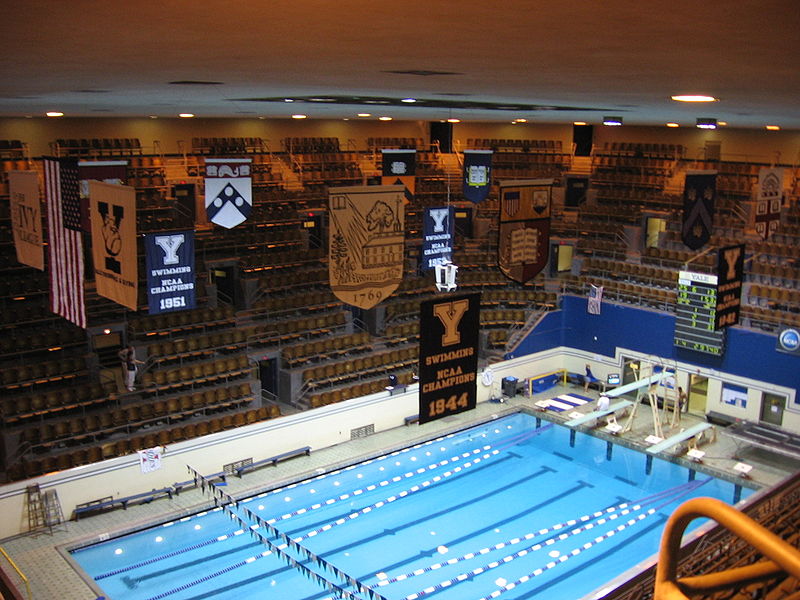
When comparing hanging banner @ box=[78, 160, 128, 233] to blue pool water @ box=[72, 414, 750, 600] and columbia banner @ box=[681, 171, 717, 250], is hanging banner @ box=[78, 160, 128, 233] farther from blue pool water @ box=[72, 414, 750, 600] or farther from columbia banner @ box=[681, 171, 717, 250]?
columbia banner @ box=[681, 171, 717, 250]

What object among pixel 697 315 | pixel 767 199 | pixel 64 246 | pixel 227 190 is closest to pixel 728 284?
pixel 767 199

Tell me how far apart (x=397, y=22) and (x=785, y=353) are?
19.1 metres

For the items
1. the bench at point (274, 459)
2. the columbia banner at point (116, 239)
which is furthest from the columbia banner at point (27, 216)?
the bench at point (274, 459)

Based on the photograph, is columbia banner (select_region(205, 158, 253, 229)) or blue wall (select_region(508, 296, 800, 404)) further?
blue wall (select_region(508, 296, 800, 404))

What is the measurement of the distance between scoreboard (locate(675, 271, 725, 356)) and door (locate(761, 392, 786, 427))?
162cm

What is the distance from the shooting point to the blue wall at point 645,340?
19797 mm

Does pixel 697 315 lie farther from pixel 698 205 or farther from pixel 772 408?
pixel 698 205

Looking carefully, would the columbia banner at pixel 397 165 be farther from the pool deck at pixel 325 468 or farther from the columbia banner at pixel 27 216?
the columbia banner at pixel 27 216

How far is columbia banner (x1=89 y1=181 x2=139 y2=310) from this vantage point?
1025 centimetres

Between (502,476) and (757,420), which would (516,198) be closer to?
(502,476)

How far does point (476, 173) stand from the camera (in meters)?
16.8

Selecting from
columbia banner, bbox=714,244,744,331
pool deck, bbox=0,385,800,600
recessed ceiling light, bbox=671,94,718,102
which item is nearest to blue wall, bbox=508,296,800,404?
pool deck, bbox=0,385,800,600

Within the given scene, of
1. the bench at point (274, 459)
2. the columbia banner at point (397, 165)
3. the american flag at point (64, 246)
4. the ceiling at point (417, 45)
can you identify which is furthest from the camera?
the columbia banner at point (397, 165)

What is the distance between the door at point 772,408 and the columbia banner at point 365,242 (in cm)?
1313
